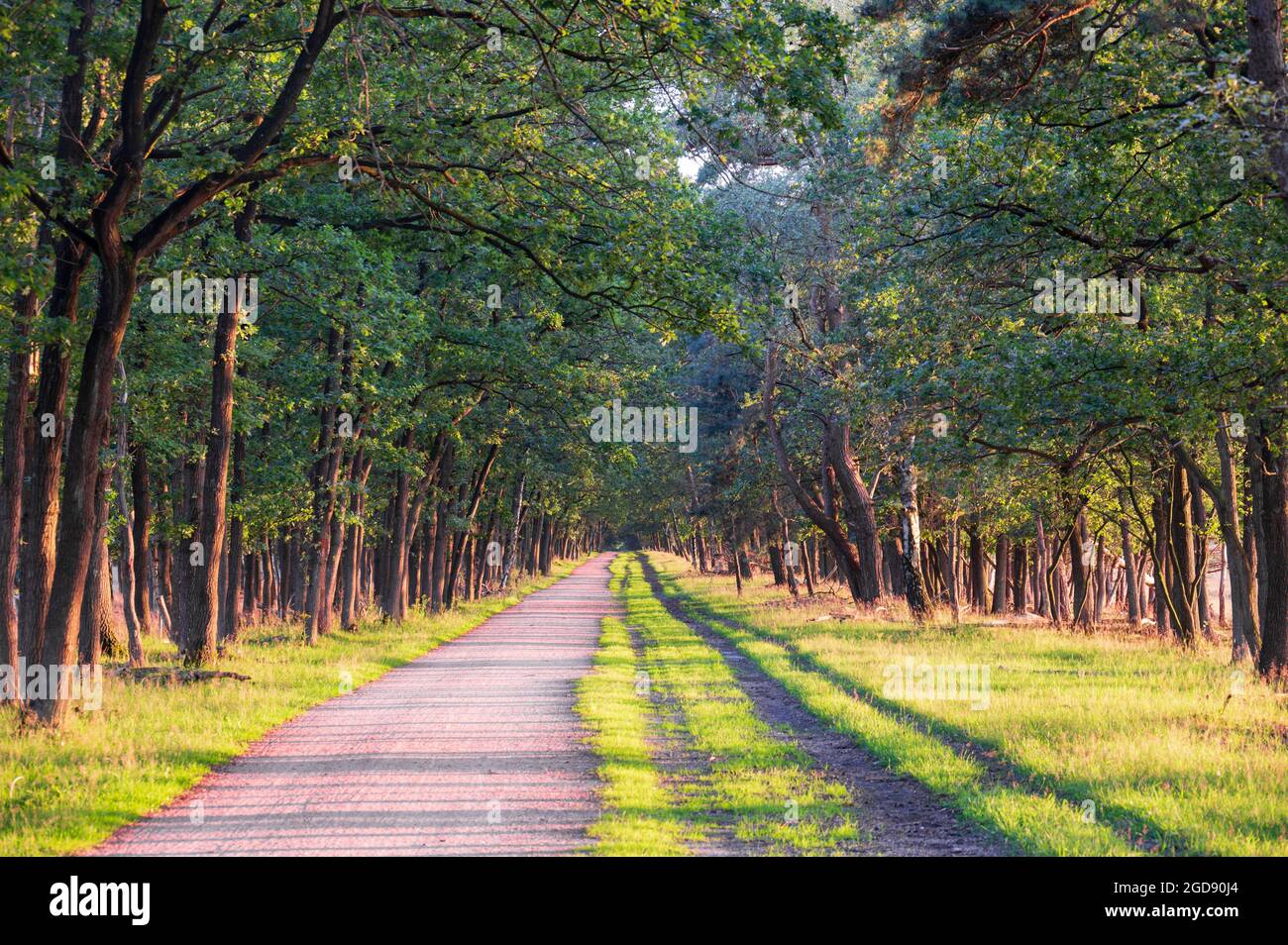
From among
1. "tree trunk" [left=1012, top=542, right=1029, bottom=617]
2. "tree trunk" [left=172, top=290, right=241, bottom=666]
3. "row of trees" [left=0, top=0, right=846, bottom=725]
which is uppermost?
"row of trees" [left=0, top=0, right=846, bottom=725]

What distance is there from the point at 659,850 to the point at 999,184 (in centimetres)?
1008

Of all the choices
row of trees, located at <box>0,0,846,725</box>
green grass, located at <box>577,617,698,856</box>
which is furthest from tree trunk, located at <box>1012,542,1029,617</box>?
row of trees, located at <box>0,0,846,725</box>

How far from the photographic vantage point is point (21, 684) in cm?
1384

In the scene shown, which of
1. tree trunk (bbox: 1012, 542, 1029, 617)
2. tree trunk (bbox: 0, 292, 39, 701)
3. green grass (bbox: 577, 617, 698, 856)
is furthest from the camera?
tree trunk (bbox: 1012, 542, 1029, 617)

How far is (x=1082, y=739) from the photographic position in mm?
12414

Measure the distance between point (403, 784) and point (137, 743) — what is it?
10.4 ft

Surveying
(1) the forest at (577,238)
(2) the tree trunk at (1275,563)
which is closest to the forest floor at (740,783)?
(1) the forest at (577,238)

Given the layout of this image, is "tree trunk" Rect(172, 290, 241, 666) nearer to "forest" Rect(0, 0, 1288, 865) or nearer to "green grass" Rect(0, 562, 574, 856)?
"forest" Rect(0, 0, 1288, 865)

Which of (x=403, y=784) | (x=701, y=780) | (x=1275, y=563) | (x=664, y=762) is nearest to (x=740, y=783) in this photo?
(x=701, y=780)

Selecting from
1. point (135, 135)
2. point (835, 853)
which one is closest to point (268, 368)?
point (135, 135)

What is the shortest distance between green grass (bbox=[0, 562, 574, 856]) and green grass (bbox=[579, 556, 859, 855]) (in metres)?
3.66

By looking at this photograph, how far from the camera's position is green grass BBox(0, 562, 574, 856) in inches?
351

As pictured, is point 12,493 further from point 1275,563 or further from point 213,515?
point 1275,563
